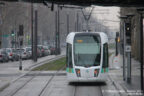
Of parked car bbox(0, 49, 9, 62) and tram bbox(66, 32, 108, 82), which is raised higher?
tram bbox(66, 32, 108, 82)

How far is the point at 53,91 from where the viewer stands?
22266 millimetres

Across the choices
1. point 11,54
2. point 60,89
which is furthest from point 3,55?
point 60,89

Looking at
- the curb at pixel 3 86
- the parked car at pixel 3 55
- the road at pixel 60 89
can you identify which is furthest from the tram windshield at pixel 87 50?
the parked car at pixel 3 55

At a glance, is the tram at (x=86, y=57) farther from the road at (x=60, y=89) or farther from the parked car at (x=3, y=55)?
the parked car at (x=3, y=55)

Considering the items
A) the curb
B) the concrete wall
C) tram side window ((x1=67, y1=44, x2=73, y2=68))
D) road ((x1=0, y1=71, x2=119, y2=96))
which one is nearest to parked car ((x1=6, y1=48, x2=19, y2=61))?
the concrete wall

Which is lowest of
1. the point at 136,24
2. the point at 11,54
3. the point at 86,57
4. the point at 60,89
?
the point at 60,89

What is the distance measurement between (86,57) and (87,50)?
0.43 meters

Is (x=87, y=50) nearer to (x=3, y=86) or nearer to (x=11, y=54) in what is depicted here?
→ (x=3, y=86)

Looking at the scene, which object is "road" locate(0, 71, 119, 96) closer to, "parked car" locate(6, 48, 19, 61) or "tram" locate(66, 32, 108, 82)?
"tram" locate(66, 32, 108, 82)

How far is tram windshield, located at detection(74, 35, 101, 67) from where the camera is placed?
80.5ft

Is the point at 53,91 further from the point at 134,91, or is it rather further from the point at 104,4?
the point at 104,4

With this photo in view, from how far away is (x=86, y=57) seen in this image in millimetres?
24688

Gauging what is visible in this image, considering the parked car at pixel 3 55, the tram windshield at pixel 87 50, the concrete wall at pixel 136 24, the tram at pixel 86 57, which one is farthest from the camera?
the parked car at pixel 3 55

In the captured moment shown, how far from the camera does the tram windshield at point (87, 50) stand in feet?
80.5
